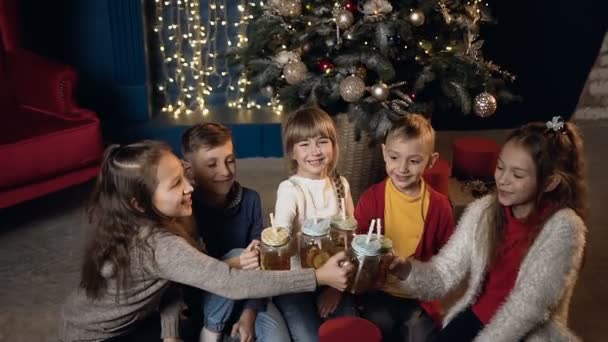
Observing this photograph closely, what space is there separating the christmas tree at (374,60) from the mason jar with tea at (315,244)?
896mm

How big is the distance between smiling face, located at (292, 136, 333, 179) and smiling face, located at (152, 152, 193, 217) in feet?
1.35

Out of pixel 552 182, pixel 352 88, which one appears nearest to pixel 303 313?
pixel 552 182

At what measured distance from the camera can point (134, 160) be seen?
1551 millimetres

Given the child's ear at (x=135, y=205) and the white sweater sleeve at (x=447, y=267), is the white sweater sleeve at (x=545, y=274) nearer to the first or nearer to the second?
the white sweater sleeve at (x=447, y=267)

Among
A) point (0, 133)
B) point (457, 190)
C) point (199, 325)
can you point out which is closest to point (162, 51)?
point (0, 133)

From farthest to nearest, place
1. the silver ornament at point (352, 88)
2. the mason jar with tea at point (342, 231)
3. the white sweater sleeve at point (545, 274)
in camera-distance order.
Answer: the silver ornament at point (352, 88) < the mason jar with tea at point (342, 231) < the white sweater sleeve at point (545, 274)

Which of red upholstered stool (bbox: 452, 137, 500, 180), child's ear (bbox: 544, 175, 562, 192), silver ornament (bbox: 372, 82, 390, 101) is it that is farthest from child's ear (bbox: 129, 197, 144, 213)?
red upholstered stool (bbox: 452, 137, 500, 180)

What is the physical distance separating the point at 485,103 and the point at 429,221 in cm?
79

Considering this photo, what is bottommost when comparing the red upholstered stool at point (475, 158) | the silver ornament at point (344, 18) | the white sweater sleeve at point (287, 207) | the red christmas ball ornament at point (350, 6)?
the red upholstered stool at point (475, 158)

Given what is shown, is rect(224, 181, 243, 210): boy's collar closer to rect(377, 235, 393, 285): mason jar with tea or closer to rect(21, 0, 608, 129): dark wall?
rect(377, 235, 393, 285): mason jar with tea

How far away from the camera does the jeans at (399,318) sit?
181 cm

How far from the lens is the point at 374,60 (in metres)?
2.38

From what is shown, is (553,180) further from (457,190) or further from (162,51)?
(162,51)

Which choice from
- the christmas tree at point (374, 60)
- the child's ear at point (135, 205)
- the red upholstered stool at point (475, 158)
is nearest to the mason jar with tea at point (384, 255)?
the child's ear at point (135, 205)
